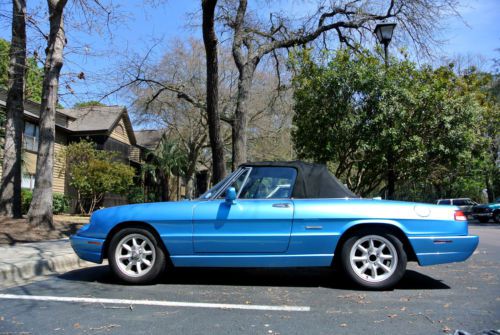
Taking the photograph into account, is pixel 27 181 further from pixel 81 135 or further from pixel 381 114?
pixel 381 114

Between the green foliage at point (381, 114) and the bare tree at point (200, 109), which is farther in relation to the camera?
the bare tree at point (200, 109)

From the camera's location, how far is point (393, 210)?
17.8 ft

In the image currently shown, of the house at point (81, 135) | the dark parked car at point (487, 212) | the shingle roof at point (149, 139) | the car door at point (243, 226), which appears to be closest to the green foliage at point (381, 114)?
the car door at point (243, 226)

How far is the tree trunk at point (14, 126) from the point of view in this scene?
1223 cm

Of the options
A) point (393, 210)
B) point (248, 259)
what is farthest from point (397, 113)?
point (248, 259)

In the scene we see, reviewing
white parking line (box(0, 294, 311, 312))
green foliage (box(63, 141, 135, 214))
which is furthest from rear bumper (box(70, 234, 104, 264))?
green foliage (box(63, 141, 135, 214))

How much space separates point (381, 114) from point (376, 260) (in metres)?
8.64

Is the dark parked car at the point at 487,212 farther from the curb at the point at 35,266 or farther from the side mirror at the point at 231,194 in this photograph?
the side mirror at the point at 231,194

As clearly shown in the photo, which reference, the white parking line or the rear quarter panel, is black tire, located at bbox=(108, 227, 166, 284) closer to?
the white parking line

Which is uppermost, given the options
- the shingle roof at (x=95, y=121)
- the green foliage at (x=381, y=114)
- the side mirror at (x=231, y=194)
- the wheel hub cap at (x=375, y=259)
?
the shingle roof at (x=95, y=121)

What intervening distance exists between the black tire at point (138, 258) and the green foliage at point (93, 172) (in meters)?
18.5

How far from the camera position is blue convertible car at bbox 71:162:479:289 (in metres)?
5.37

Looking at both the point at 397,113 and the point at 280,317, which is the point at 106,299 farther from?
the point at 397,113

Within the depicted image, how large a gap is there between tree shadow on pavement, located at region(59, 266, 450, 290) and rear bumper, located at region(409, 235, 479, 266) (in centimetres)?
42
